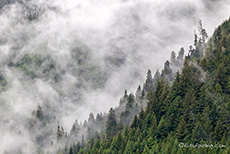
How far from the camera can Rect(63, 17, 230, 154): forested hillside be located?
106 meters

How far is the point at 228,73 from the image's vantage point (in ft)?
410

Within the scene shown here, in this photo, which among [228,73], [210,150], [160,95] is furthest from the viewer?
[160,95]

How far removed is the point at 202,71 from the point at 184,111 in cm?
1975

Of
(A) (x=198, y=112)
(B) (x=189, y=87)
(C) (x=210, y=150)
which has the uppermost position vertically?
(B) (x=189, y=87)

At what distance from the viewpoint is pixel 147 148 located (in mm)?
116688

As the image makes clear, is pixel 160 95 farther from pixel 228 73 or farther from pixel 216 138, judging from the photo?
pixel 216 138

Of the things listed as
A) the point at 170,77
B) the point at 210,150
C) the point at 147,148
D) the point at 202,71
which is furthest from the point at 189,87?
the point at 170,77

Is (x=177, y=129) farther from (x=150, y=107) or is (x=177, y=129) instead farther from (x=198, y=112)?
(x=150, y=107)

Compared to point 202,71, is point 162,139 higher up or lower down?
lower down

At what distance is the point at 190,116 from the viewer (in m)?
119

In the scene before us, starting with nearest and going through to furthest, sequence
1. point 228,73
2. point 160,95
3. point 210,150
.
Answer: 1. point 210,150
2. point 228,73
3. point 160,95

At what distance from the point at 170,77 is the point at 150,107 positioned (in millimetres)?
45784

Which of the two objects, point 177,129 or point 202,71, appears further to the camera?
point 202,71

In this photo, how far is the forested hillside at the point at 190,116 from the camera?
106125 mm
